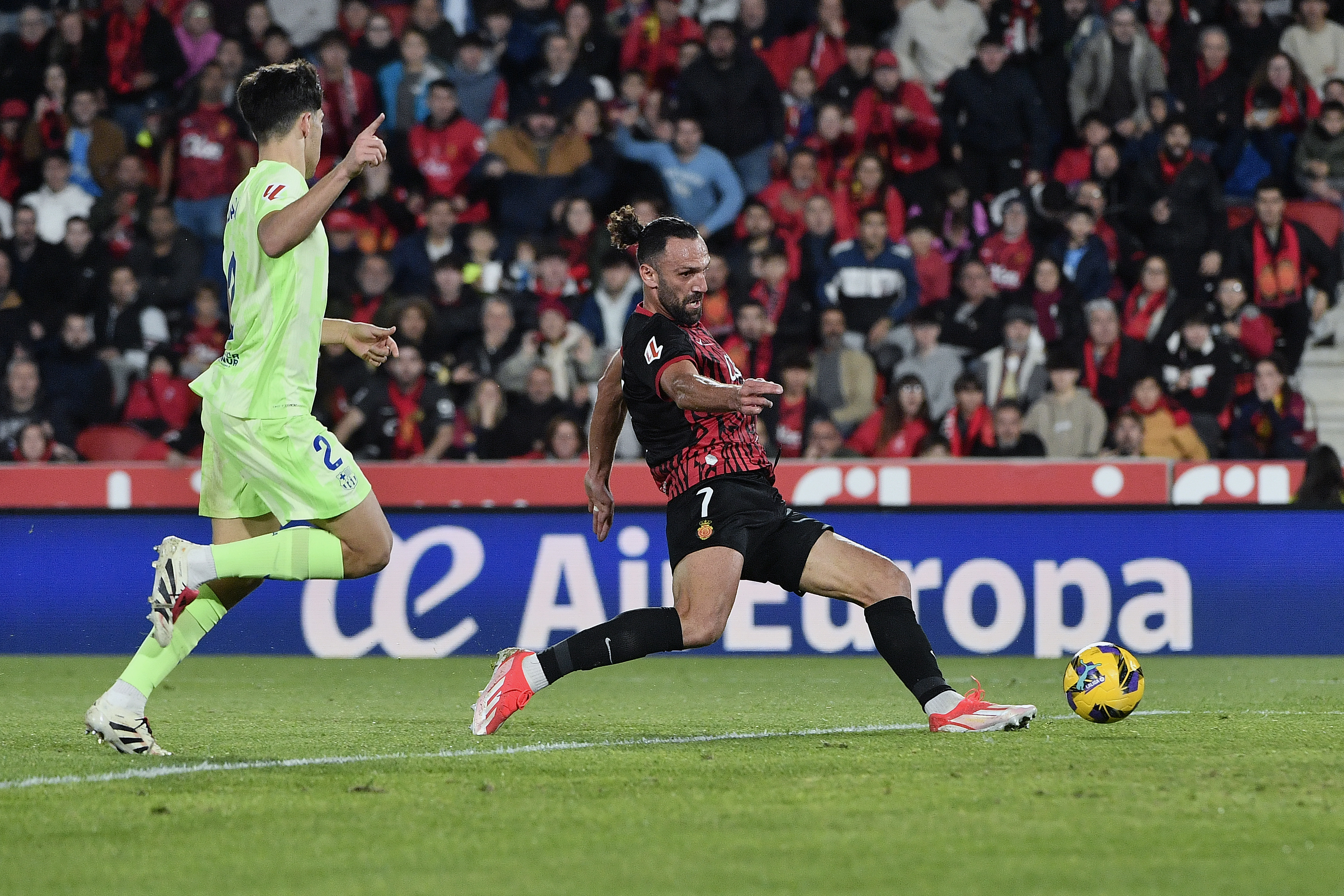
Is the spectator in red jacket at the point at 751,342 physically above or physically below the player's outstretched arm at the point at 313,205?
below

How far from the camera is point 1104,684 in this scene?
6.40 meters

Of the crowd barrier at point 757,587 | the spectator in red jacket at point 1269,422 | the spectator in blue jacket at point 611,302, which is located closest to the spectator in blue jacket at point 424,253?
the spectator in blue jacket at point 611,302

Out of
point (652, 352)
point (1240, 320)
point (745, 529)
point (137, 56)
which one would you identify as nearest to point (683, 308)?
point (652, 352)

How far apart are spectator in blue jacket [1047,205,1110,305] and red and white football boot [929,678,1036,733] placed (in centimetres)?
839

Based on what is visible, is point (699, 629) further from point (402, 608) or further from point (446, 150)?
point (446, 150)

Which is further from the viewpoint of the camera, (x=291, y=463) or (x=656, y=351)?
(x=656, y=351)

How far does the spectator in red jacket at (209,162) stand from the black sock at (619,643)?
10.1 metres

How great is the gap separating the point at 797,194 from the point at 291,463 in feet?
31.9

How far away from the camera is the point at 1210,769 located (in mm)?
5230

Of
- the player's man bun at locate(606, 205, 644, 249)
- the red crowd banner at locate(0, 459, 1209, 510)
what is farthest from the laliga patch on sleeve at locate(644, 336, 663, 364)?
the red crowd banner at locate(0, 459, 1209, 510)

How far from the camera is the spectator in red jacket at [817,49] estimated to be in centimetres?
1569

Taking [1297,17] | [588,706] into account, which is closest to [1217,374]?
[1297,17]

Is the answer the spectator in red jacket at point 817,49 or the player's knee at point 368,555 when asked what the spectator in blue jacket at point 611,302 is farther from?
the player's knee at point 368,555

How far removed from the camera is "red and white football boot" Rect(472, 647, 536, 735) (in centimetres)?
619
